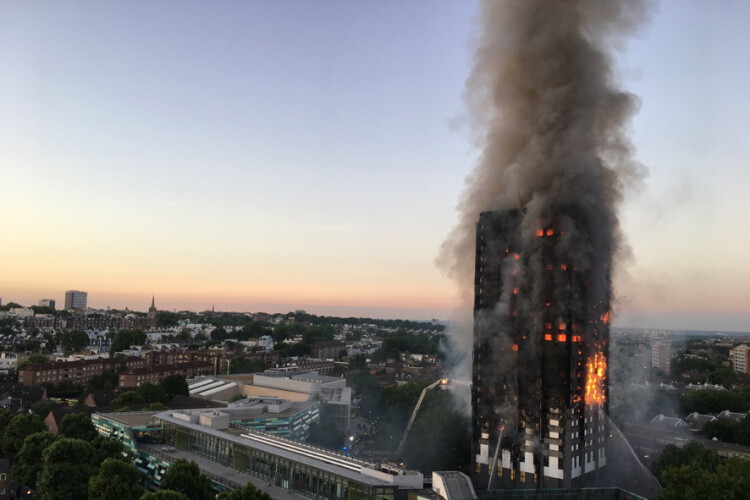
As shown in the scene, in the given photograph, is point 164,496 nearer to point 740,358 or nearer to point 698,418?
point 698,418

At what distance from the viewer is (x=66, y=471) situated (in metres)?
38.0

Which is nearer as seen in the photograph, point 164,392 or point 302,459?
point 302,459

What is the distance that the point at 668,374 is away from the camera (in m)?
140

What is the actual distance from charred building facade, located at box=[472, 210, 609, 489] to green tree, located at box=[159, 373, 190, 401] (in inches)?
1823

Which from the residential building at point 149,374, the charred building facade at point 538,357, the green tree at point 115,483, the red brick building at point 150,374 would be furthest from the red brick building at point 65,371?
the charred building facade at point 538,357

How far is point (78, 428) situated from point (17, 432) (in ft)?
16.4

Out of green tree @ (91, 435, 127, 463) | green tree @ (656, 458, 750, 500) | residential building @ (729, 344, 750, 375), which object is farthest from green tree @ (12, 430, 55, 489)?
residential building @ (729, 344, 750, 375)

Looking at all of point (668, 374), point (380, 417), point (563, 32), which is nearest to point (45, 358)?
point (380, 417)

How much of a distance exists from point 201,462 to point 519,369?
25187 mm

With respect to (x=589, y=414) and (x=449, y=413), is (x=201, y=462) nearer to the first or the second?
(x=449, y=413)

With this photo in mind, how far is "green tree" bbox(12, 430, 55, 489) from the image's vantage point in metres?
41.7

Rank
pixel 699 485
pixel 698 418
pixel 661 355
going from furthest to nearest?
pixel 661 355, pixel 698 418, pixel 699 485

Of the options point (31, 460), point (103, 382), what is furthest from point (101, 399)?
point (31, 460)

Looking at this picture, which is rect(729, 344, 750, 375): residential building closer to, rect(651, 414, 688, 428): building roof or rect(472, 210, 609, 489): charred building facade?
rect(651, 414, 688, 428): building roof
